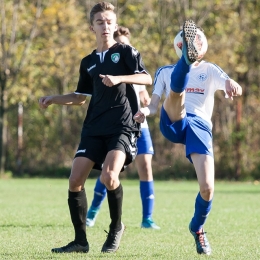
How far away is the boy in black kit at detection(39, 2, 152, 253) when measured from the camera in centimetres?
641

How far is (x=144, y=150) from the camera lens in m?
8.90

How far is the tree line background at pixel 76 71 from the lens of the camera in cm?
2194

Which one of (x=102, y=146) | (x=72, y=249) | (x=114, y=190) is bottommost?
(x=72, y=249)

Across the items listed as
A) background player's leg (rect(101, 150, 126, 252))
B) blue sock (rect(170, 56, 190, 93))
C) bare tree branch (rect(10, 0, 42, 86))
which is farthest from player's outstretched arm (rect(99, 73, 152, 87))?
bare tree branch (rect(10, 0, 42, 86))

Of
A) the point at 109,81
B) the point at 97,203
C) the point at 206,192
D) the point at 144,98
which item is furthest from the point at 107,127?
the point at 97,203

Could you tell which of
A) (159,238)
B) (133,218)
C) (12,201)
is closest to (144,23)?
(12,201)

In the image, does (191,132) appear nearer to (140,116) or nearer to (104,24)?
(140,116)

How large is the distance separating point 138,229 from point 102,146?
2.34 meters

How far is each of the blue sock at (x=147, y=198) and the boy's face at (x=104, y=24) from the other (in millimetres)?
2896

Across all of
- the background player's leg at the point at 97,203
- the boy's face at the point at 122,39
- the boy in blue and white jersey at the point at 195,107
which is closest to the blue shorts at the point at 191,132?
the boy in blue and white jersey at the point at 195,107

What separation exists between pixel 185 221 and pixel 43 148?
14423mm

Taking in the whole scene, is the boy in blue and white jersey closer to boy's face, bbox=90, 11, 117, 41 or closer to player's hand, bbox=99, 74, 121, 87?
player's hand, bbox=99, 74, 121, 87

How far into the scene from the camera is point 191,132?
21.3 feet

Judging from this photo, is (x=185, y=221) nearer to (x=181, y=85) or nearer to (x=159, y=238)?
(x=159, y=238)
